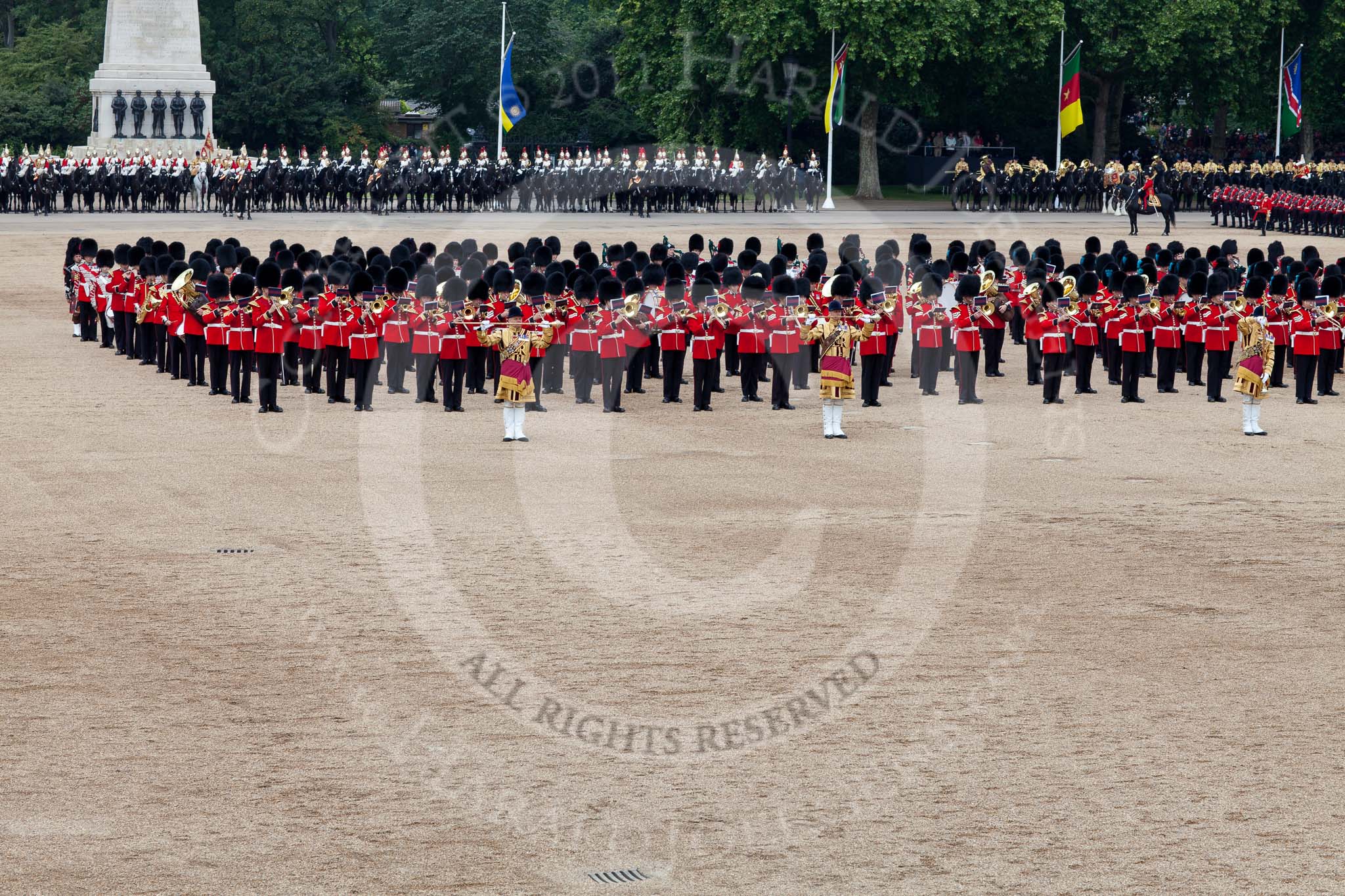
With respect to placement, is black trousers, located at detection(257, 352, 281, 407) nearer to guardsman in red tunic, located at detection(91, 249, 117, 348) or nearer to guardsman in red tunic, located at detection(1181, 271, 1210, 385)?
guardsman in red tunic, located at detection(91, 249, 117, 348)

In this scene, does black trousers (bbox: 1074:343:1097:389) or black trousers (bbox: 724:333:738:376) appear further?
black trousers (bbox: 724:333:738:376)

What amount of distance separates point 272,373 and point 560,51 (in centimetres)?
4839

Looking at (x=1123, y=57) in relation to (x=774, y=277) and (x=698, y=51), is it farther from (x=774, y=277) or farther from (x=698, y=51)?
(x=774, y=277)

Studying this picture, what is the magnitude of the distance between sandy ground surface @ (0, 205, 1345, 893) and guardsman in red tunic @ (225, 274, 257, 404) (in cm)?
135

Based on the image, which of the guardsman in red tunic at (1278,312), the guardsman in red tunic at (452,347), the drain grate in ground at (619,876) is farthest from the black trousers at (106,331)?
the drain grate in ground at (619,876)

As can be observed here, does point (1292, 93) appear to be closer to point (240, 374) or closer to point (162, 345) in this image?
point (162, 345)

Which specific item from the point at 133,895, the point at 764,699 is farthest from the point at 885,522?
the point at 133,895

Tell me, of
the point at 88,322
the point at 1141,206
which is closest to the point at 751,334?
the point at 88,322

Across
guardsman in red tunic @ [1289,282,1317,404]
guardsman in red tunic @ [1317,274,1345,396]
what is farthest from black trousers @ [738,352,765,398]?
guardsman in red tunic @ [1317,274,1345,396]

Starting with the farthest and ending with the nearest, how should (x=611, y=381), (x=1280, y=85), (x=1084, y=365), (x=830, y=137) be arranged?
1. (x=1280, y=85)
2. (x=830, y=137)
3. (x=1084, y=365)
4. (x=611, y=381)

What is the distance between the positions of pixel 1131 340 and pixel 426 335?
22.4 ft

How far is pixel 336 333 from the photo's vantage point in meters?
18.1

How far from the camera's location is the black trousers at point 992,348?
68.1ft

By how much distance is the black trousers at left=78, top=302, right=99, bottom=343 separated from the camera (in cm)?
2284
